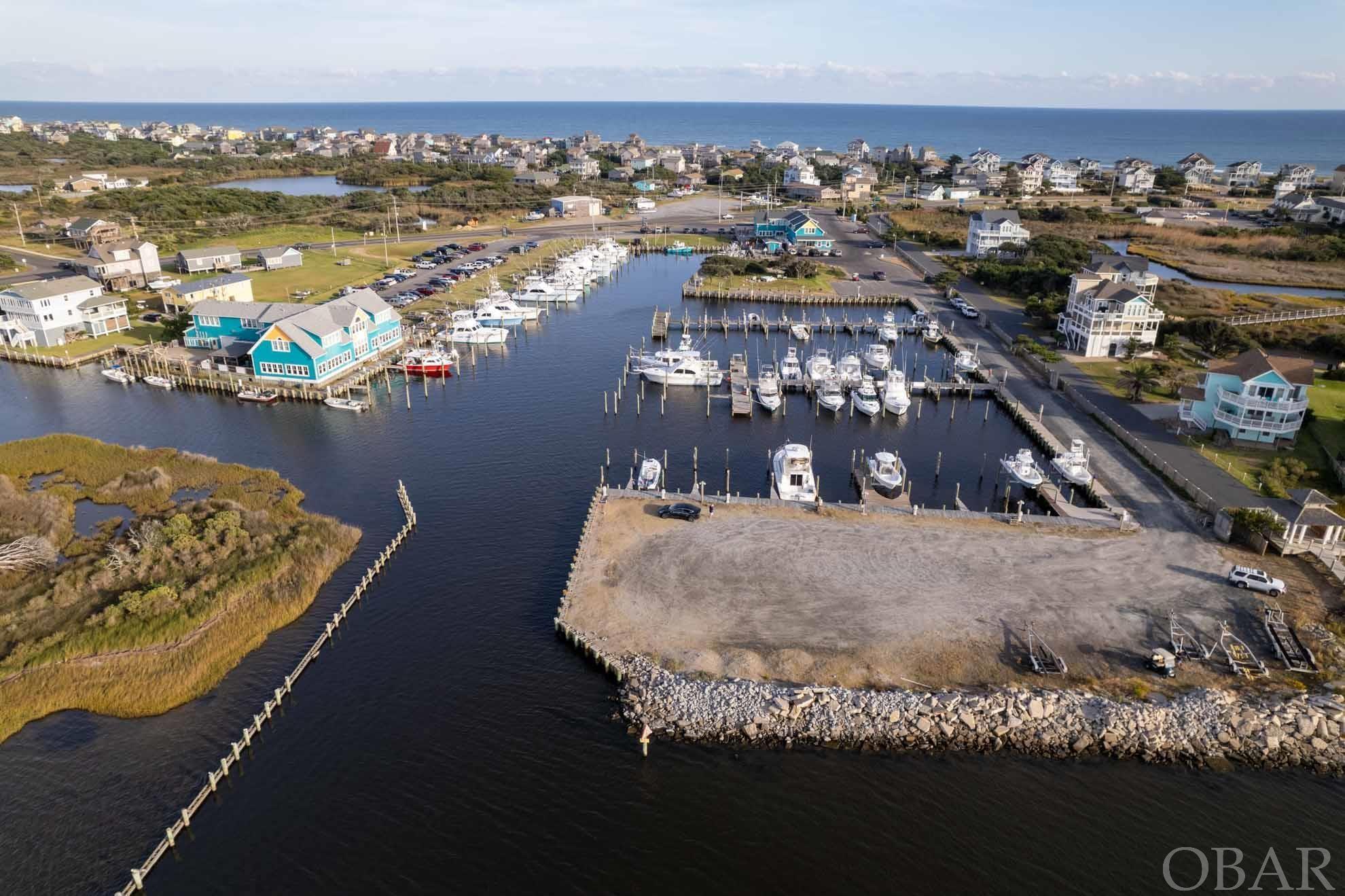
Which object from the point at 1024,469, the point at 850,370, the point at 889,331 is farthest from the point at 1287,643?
the point at 889,331

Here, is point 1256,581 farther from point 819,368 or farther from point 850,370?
point 819,368

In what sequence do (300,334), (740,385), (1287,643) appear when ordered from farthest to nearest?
(740,385), (300,334), (1287,643)

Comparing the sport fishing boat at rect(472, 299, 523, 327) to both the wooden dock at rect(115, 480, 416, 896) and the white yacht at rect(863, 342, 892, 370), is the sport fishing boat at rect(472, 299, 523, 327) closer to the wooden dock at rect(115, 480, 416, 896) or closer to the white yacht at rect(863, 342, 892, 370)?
the white yacht at rect(863, 342, 892, 370)

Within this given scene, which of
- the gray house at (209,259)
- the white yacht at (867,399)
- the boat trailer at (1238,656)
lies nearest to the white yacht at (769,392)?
the white yacht at (867,399)

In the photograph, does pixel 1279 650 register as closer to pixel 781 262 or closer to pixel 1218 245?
pixel 781 262

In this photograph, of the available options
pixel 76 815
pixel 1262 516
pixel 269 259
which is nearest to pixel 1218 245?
pixel 1262 516

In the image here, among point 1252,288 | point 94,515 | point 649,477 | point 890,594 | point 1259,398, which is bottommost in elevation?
point 94,515
